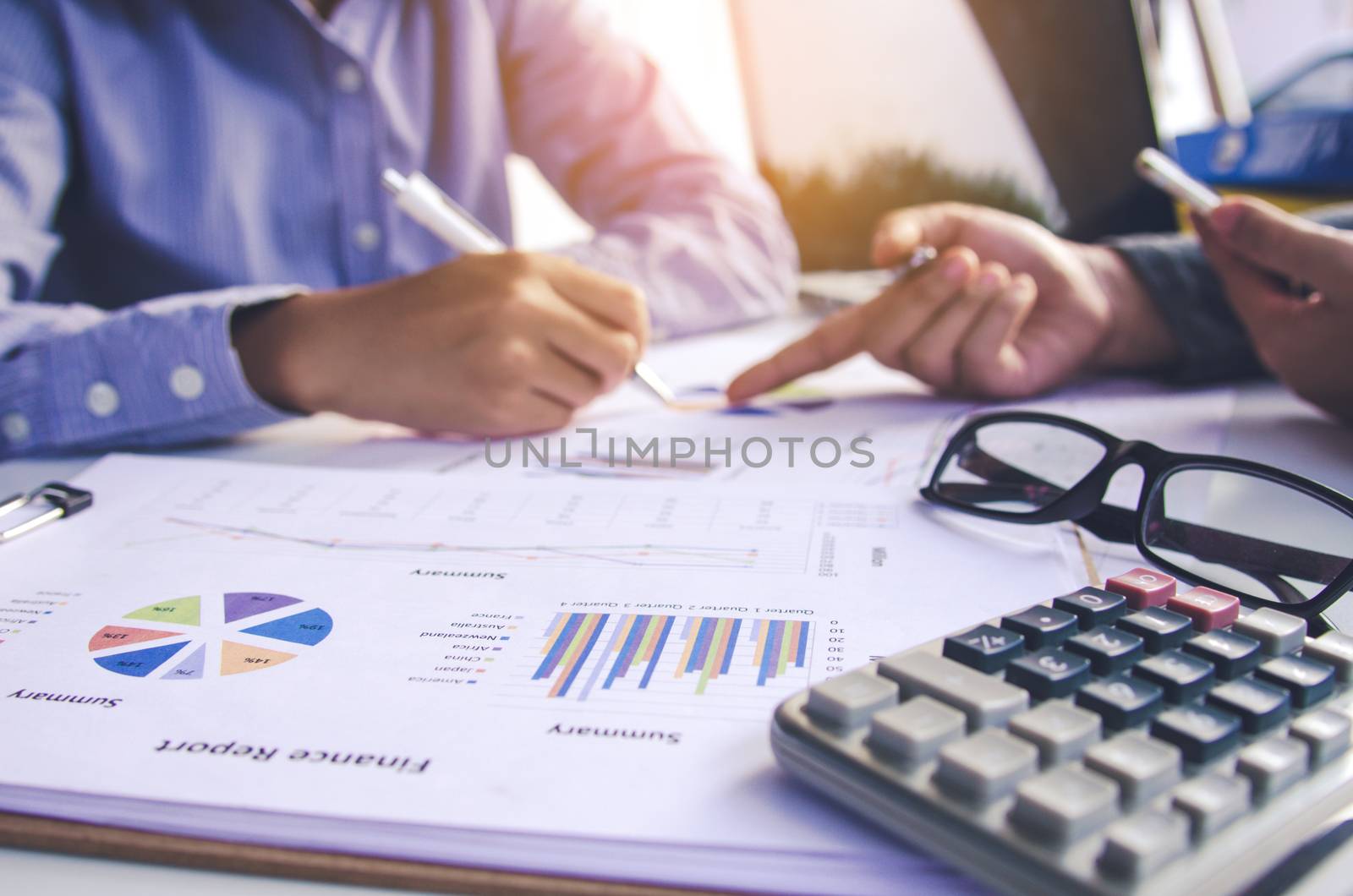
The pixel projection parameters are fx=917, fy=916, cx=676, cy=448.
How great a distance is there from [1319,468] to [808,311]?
20.2 inches

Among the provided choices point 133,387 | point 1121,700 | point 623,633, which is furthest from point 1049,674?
point 133,387

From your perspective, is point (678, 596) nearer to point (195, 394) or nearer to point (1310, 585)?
point (1310, 585)

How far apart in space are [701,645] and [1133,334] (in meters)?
0.48

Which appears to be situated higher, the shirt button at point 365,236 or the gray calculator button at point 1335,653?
the shirt button at point 365,236

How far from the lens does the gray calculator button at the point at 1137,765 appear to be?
0.56ft

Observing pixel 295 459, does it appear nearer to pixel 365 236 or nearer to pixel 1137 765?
pixel 365 236

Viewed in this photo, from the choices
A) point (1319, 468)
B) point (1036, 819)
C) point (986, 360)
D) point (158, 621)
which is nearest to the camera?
point (1036, 819)

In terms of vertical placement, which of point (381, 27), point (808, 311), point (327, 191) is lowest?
point (808, 311)

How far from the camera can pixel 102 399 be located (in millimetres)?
484

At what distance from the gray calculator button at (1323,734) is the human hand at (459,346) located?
0.36 meters

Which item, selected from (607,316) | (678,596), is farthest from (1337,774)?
(607,316)

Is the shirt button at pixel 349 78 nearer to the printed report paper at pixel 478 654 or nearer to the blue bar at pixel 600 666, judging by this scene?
the printed report paper at pixel 478 654

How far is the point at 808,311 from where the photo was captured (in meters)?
0.88

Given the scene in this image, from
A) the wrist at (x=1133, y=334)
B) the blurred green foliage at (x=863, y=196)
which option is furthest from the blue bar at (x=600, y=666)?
the blurred green foliage at (x=863, y=196)
